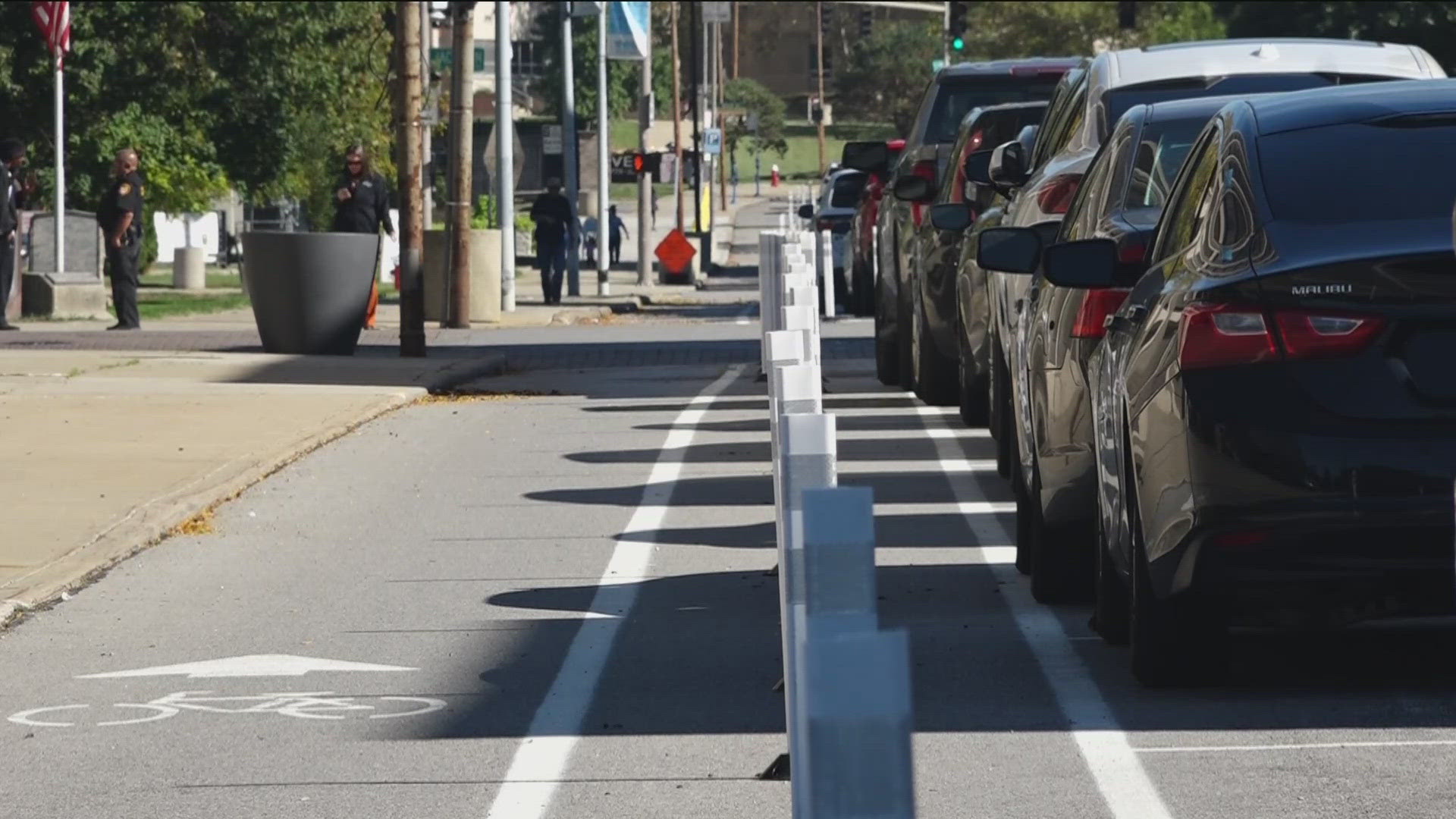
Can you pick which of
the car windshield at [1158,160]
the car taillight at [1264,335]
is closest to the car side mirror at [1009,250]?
the car windshield at [1158,160]

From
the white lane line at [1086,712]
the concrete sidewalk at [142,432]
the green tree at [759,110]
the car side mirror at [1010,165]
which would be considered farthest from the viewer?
the green tree at [759,110]

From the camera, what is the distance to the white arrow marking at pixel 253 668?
834 centimetres

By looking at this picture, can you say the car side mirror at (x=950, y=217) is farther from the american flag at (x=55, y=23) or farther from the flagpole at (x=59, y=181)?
the american flag at (x=55, y=23)

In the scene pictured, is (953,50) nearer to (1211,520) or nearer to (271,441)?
(271,441)

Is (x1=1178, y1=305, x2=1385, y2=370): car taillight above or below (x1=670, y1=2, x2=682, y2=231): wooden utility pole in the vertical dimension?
below

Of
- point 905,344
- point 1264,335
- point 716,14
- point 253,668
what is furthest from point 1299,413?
point 716,14

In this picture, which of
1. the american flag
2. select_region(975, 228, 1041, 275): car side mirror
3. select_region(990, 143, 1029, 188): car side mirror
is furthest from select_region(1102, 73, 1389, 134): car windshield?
the american flag

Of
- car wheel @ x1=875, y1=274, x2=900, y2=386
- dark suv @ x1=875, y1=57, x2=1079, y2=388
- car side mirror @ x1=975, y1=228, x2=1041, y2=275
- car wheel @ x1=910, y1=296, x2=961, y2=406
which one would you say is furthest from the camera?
car wheel @ x1=875, y1=274, x2=900, y2=386

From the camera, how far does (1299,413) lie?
22.6ft

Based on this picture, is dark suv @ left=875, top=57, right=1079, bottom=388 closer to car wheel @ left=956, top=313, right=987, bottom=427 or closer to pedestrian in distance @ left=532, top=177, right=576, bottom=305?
car wheel @ left=956, top=313, right=987, bottom=427

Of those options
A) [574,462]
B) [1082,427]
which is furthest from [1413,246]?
[574,462]

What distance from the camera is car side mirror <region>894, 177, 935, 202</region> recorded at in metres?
16.4

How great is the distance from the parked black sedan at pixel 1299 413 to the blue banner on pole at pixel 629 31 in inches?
1452

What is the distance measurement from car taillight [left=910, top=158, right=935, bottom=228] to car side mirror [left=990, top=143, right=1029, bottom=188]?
107 inches
